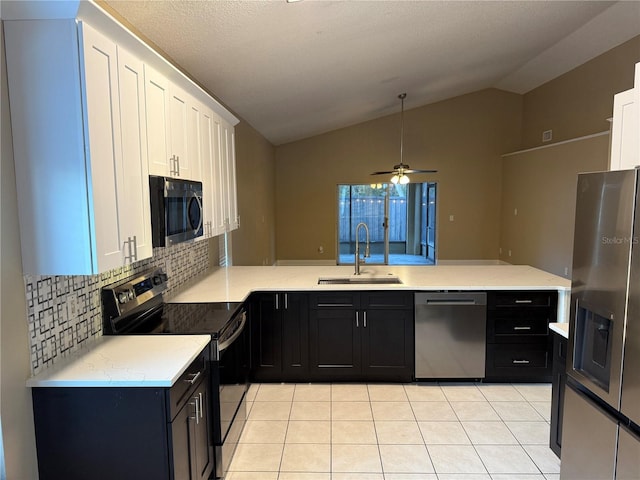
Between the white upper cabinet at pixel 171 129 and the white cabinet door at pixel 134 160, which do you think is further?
the white upper cabinet at pixel 171 129

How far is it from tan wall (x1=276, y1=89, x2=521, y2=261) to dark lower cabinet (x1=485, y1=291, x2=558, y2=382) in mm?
5877

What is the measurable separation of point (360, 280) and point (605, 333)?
6.96 ft

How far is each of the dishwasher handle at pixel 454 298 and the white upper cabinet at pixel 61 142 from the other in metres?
2.41

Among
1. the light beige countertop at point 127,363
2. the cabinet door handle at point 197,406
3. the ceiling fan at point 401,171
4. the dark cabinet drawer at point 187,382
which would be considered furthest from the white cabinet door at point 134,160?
the ceiling fan at point 401,171

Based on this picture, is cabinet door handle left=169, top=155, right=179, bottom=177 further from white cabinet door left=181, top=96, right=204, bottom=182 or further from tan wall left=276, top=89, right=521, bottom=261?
tan wall left=276, top=89, right=521, bottom=261

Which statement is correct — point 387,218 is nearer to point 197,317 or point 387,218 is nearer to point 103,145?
point 197,317

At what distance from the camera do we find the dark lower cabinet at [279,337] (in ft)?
10.9

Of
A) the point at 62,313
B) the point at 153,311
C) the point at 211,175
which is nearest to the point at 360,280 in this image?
the point at 211,175

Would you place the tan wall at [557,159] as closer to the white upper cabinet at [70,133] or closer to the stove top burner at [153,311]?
the stove top burner at [153,311]

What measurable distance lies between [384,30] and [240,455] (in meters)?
3.43

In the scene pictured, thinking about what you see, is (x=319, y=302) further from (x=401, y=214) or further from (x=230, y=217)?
(x=401, y=214)

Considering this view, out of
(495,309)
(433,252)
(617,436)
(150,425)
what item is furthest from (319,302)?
(433,252)

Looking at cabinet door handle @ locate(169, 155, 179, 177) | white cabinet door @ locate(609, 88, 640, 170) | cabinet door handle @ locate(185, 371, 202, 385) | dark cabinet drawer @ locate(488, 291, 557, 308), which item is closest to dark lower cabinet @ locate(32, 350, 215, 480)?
cabinet door handle @ locate(185, 371, 202, 385)

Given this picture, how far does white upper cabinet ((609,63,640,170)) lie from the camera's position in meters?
1.70
